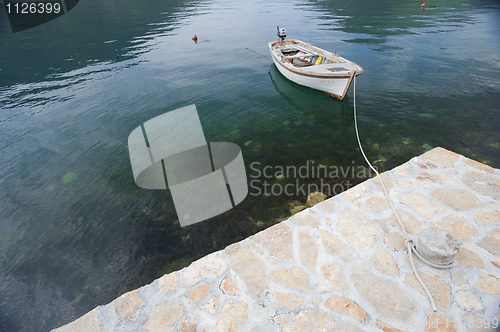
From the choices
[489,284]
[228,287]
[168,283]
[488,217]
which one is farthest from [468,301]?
[168,283]

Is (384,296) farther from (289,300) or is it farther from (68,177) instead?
(68,177)

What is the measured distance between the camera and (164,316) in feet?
13.1

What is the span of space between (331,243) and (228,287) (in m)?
2.23

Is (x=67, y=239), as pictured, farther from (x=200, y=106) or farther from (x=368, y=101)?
(x=368, y=101)

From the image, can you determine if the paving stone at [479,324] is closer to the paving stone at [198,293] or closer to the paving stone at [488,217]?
the paving stone at [488,217]

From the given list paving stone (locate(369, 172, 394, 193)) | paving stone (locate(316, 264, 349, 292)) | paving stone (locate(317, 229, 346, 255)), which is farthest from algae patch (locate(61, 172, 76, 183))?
paving stone (locate(369, 172, 394, 193))

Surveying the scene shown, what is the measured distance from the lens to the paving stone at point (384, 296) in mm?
3711

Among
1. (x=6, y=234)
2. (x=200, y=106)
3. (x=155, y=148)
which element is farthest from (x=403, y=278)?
(x=200, y=106)

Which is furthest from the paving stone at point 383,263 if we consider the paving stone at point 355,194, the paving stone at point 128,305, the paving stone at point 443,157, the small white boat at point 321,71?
the small white boat at point 321,71

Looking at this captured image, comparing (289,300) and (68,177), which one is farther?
(68,177)

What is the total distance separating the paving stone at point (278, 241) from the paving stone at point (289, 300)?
71 centimetres

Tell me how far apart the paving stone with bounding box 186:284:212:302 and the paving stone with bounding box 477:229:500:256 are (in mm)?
5316

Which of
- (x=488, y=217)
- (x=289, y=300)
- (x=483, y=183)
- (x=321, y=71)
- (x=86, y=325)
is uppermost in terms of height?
(x=321, y=71)

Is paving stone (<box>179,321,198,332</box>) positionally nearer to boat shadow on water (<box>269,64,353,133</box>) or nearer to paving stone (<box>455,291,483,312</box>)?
paving stone (<box>455,291,483,312</box>)
